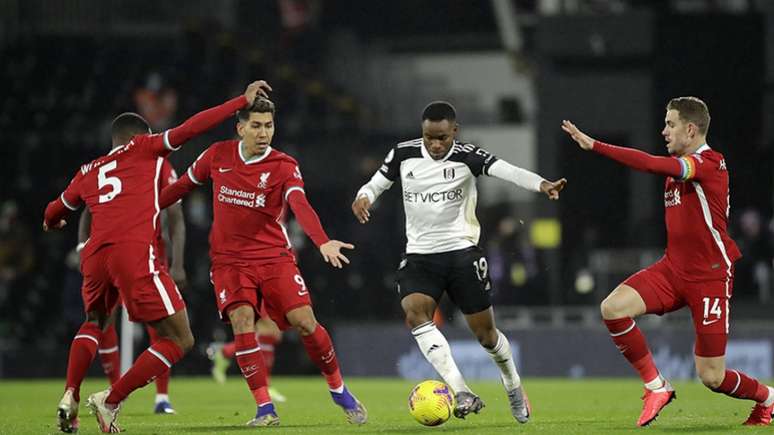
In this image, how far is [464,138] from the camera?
96.2 feet

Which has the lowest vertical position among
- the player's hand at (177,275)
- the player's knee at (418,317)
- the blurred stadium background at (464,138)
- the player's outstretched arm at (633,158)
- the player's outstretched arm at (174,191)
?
the blurred stadium background at (464,138)

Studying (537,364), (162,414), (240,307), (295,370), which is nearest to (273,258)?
(240,307)

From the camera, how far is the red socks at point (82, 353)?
966 cm

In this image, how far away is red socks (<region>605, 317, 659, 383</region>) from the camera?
9562 mm

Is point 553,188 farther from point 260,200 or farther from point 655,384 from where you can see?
point 260,200

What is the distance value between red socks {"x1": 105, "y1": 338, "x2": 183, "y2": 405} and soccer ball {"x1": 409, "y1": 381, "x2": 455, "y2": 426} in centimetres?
160

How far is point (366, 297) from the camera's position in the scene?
2211cm

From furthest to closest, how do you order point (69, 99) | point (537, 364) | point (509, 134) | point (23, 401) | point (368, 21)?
point (368, 21) < point (509, 134) < point (69, 99) < point (537, 364) < point (23, 401)

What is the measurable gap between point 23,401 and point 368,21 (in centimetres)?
2333

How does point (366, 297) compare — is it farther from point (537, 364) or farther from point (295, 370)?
point (537, 364)

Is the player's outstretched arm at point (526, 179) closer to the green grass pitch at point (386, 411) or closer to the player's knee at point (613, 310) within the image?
the player's knee at point (613, 310)

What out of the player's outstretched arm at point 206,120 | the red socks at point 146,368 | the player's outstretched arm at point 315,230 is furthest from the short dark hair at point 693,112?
the red socks at point 146,368

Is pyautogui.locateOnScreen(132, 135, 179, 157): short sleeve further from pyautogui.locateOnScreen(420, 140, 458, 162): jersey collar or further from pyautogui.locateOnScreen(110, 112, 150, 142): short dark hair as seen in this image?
pyautogui.locateOnScreen(420, 140, 458, 162): jersey collar

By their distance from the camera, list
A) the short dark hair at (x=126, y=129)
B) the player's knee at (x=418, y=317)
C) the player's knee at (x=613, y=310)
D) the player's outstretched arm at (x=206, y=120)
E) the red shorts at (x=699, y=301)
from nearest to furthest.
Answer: the player's outstretched arm at (x=206, y=120) → the red shorts at (x=699, y=301) → the player's knee at (x=613, y=310) → the player's knee at (x=418, y=317) → the short dark hair at (x=126, y=129)
